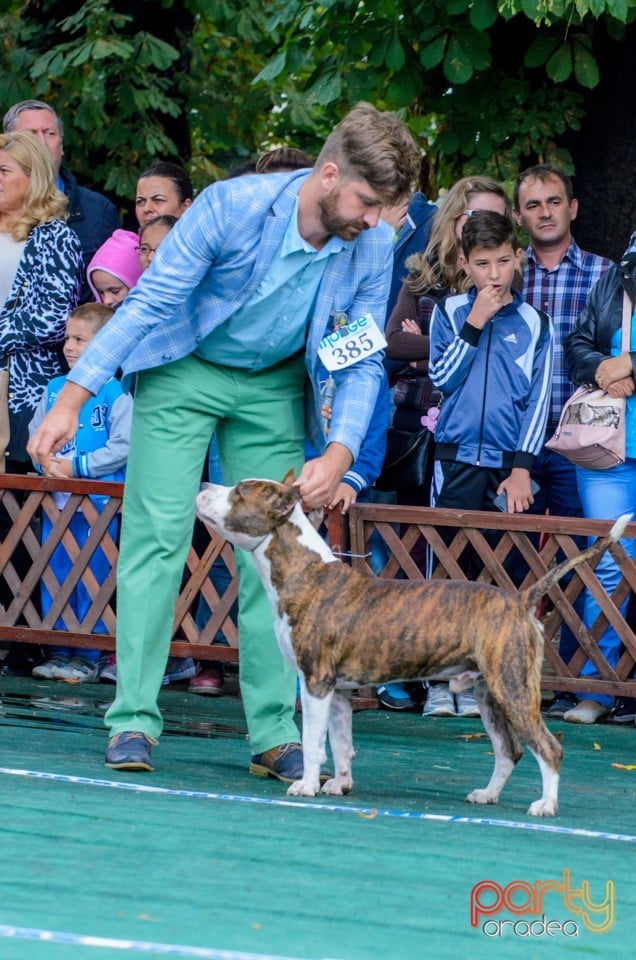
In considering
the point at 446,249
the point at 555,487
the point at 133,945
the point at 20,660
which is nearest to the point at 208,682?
the point at 20,660

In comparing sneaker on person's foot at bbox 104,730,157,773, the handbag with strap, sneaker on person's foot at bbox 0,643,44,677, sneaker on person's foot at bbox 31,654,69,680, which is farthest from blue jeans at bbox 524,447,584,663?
sneaker on person's foot at bbox 104,730,157,773

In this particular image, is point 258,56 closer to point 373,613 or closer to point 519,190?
point 519,190

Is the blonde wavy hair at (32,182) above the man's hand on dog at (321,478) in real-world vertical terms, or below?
above

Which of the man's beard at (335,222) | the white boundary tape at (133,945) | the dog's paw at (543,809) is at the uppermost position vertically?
the man's beard at (335,222)

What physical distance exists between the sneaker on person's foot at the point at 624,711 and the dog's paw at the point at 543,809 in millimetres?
2622

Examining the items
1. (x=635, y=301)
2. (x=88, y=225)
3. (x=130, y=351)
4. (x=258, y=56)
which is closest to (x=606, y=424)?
(x=635, y=301)

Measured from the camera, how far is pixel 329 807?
4.77 meters

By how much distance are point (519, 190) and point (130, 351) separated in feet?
11.4

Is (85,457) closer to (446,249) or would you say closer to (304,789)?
(446,249)

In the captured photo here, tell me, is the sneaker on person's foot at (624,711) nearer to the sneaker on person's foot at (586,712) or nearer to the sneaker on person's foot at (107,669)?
the sneaker on person's foot at (586,712)

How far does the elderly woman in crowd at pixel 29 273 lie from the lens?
8.08 meters

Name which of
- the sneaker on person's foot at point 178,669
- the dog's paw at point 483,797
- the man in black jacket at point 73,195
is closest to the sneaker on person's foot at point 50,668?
the sneaker on person's foot at point 178,669

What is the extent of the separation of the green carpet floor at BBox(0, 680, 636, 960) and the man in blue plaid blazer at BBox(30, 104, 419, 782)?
366 mm

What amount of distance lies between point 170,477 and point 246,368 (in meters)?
0.45
